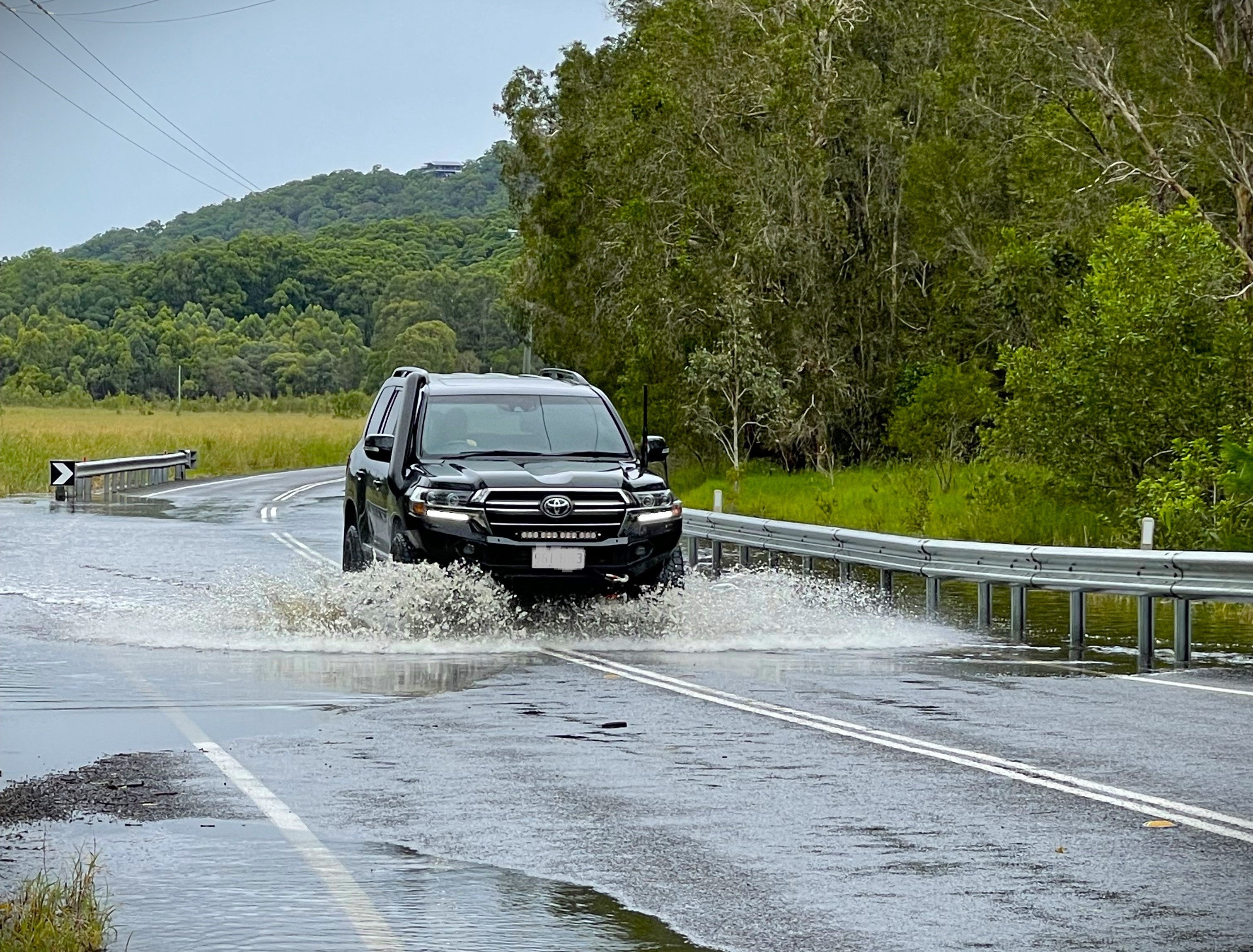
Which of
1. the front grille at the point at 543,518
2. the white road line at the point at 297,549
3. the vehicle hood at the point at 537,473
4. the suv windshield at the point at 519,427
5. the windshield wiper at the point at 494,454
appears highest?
the suv windshield at the point at 519,427

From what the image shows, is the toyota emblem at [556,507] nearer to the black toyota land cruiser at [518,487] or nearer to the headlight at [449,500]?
the black toyota land cruiser at [518,487]

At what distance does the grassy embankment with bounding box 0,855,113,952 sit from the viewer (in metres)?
6.50

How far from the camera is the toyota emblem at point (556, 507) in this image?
1614 cm

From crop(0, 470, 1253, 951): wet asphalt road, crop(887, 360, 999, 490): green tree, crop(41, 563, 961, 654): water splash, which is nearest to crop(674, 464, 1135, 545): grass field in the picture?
crop(887, 360, 999, 490): green tree

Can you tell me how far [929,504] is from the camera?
3459 cm

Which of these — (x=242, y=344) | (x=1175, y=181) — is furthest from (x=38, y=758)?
(x=242, y=344)

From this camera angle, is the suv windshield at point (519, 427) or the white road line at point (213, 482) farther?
the white road line at point (213, 482)

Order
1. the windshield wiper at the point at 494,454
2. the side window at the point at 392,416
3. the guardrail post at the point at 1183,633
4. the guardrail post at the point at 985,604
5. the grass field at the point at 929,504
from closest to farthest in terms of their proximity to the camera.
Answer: the guardrail post at the point at 1183,633, the windshield wiper at the point at 494,454, the side window at the point at 392,416, the guardrail post at the point at 985,604, the grass field at the point at 929,504

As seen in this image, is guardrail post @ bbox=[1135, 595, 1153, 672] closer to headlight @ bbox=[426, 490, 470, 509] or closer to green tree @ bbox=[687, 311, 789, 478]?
headlight @ bbox=[426, 490, 470, 509]

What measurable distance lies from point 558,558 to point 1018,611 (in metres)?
4.30

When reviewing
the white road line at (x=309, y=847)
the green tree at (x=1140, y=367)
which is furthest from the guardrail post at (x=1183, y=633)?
the green tree at (x=1140, y=367)

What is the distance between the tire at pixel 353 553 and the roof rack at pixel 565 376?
225cm

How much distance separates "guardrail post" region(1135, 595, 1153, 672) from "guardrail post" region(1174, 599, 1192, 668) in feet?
0.62

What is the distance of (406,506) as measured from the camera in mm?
16438
